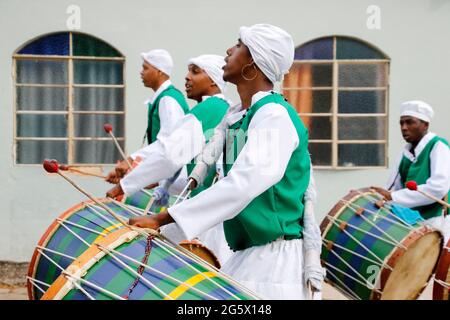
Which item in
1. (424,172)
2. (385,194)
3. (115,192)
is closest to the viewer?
(115,192)

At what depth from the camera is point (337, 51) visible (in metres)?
7.32

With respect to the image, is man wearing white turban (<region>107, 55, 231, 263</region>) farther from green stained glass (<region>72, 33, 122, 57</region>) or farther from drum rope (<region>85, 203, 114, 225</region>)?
green stained glass (<region>72, 33, 122, 57</region>)

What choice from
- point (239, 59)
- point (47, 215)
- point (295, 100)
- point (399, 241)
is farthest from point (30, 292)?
point (295, 100)

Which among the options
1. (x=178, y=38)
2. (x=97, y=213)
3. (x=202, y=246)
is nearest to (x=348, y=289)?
(x=202, y=246)

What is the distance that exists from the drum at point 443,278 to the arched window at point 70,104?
11.4 feet

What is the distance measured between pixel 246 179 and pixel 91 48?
477 cm

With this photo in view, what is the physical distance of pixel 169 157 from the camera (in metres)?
4.29

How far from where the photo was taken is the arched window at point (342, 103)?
24.1 feet

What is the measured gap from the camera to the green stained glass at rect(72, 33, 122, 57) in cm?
712

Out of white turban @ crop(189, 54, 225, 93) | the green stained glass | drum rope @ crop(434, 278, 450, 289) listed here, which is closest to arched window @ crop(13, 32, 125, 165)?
the green stained glass

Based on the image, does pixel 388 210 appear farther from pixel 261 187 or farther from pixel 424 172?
pixel 261 187

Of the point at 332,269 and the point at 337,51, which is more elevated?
the point at 337,51

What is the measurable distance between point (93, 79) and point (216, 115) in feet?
9.63
